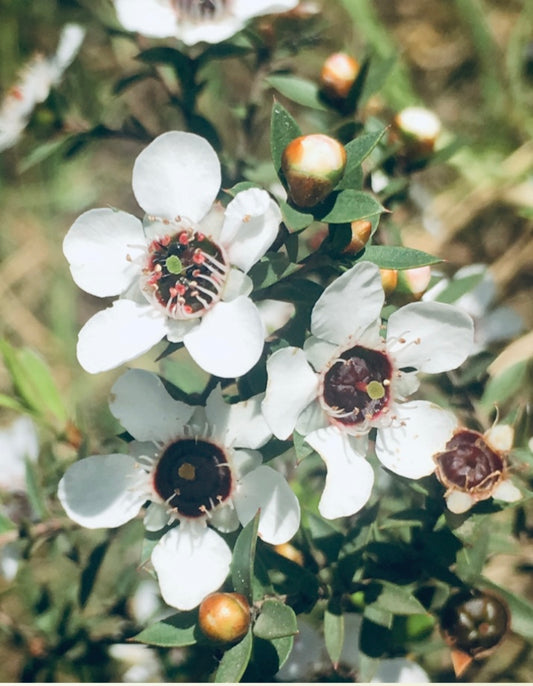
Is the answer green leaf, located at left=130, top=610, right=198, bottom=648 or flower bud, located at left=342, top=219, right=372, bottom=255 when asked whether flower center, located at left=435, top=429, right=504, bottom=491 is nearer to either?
flower bud, located at left=342, top=219, right=372, bottom=255

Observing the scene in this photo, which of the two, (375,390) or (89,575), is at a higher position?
(375,390)

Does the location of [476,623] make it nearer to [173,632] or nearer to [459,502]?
[459,502]

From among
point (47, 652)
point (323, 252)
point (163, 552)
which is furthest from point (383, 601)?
point (47, 652)

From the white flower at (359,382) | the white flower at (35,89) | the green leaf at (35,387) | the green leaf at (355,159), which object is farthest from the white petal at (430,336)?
the white flower at (35,89)

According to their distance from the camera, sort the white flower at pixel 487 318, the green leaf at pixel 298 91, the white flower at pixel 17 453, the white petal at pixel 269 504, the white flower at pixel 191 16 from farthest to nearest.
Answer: the white flower at pixel 487 318
the white flower at pixel 17 453
the green leaf at pixel 298 91
the white flower at pixel 191 16
the white petal at pixel 269 504

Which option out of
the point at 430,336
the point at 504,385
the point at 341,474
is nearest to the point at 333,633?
the point at 341,474

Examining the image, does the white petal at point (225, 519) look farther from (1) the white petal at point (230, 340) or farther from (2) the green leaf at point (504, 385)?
(2) the green leaf at point (504, 385)

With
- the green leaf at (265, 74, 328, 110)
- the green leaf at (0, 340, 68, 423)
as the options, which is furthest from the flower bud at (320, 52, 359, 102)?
the green leaf at (0, 340, 68, 423)
